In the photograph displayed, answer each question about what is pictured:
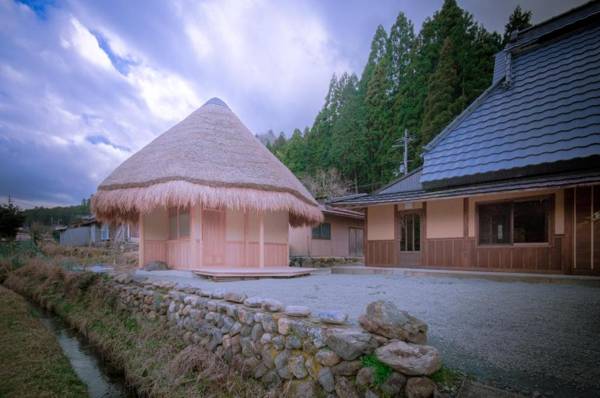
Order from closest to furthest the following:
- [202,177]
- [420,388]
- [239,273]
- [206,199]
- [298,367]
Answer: [420,388], [298,367], [239,273], [206,199], [202,177]

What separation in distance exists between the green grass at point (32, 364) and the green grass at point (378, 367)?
413cm

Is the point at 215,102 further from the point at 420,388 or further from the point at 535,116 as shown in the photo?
the point at 420,388

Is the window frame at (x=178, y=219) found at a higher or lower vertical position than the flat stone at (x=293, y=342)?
higher

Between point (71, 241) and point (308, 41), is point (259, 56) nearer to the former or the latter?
point (308, 41)

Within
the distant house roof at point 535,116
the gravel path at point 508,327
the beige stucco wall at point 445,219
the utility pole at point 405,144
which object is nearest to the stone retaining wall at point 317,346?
the gravel path at point 508,327

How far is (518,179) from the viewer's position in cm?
731

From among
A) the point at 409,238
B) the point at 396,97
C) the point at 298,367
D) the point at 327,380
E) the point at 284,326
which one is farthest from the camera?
the point at 396,97

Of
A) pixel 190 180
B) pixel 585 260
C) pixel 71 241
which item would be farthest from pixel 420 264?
pixel 71 241

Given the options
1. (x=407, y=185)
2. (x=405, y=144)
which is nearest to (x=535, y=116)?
(x=407, y=185)

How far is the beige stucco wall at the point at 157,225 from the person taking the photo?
9.34 meters

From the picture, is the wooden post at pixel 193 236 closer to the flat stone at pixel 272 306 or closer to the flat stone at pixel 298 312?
the flat stone at pixel 272 306

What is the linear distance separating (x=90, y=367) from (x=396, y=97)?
856 inches

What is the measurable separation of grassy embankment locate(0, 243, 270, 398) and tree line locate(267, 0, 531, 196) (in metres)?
16.5

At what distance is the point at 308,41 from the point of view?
15.9 metres
